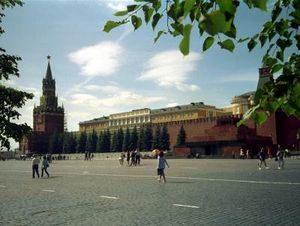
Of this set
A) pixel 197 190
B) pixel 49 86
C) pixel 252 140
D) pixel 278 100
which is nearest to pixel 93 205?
pixel 197 190

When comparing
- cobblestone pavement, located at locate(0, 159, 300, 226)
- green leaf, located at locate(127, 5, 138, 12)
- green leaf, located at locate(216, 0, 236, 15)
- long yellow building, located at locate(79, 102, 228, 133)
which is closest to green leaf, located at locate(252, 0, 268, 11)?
green leaf, located at locate(216, 0, 236, 15)

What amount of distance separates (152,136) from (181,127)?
7297 mm

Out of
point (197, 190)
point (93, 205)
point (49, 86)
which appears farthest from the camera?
point (49, 86)

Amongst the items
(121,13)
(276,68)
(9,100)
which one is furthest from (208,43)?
(9,100)

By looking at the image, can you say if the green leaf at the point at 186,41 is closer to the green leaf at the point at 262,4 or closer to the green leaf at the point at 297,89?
the green leaf at the point at 262,4

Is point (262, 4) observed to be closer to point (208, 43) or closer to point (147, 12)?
Answer: point (208, 43)

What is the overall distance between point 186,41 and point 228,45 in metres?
0.31

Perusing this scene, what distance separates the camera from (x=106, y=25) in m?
2.13

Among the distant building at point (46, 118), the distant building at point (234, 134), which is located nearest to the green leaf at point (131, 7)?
the distant building at point (234, 134)

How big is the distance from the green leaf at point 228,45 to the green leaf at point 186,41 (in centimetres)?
23

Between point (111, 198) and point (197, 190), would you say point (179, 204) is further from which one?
point (197, 190)

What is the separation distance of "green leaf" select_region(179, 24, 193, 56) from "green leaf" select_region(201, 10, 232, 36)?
11 cm

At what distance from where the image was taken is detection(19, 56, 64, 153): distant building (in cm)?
12256

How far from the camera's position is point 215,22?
1516 millimetres
